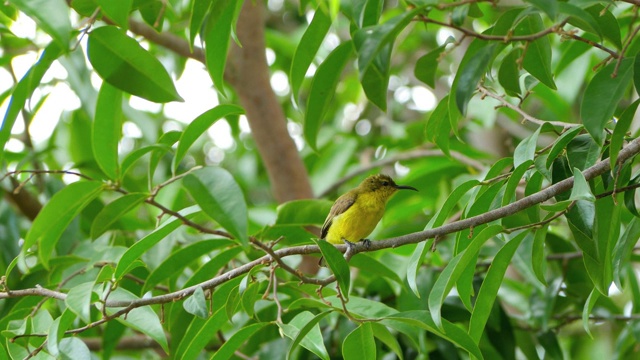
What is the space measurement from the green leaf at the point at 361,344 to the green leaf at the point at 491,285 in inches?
13.6

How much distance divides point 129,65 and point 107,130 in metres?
0.29

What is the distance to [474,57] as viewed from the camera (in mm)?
2090

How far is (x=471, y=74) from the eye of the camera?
205 centimetres

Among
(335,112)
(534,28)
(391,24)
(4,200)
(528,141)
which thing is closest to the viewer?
(391,24)

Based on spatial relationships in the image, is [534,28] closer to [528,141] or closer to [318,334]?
[528,141]

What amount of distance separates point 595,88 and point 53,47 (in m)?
1.65

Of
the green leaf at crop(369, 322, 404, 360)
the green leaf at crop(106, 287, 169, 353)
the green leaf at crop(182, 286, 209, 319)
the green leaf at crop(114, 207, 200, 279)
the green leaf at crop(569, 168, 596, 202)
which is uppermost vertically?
the green leaf at crop(569, 168, 596, 202)

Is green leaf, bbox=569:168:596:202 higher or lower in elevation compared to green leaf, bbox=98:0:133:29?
lower

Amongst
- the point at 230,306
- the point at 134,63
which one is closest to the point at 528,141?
the point at 230,306

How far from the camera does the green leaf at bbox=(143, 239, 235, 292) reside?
9.71 feet

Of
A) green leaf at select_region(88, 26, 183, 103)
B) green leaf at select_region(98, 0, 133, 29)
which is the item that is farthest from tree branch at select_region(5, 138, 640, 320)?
green leaf at select_region(98, 0, 133, 29)

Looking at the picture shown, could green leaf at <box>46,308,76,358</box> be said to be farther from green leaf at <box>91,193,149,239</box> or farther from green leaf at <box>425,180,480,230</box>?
green leaf at <box>425,180,480,230</box>

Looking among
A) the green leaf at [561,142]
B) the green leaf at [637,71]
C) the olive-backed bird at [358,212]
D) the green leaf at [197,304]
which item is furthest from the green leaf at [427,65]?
the olive-backed bird at [358,212]

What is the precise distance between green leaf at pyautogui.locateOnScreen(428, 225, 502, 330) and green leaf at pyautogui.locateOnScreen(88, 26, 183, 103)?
101 cm
